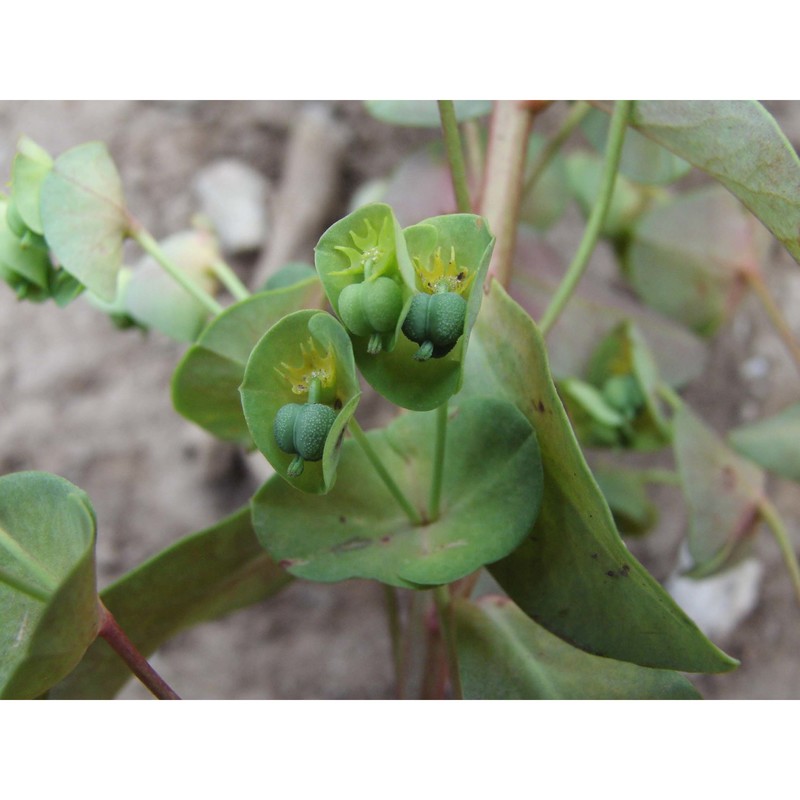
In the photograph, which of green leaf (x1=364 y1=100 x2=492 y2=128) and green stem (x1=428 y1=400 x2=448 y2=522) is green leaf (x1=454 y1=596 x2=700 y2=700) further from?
green leaf (x1=364 y1=100 x2=492 y2=128)

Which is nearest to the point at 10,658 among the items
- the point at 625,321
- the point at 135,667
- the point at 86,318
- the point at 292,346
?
the point at 135,667

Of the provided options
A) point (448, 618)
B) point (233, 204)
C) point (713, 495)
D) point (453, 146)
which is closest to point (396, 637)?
point (448, 618)

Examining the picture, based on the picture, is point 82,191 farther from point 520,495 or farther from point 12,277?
point 520,495

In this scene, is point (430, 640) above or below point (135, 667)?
below

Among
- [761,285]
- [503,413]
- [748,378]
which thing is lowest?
[748,378]

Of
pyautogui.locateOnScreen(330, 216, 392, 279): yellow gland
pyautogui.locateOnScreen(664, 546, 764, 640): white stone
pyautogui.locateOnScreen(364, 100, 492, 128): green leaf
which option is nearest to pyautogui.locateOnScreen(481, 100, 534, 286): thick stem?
pyautogui.locateOnScreen(364, 100, 492, 128): green leaf

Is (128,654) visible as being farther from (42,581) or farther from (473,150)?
(473,150)


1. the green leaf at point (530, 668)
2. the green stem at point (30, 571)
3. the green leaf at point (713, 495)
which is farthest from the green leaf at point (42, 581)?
the green leaf at point (713, 495)
